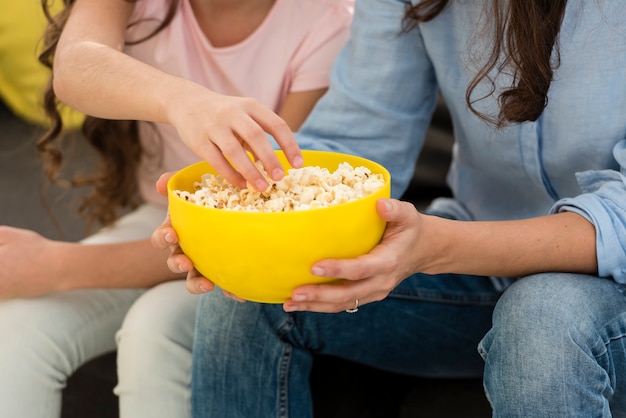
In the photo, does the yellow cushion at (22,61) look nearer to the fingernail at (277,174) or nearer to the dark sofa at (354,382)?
the dark sofa at (354,382)

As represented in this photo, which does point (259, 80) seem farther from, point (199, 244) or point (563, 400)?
point (563, 400)

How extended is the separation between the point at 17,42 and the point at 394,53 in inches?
49.9

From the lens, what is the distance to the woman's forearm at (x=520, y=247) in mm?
1027

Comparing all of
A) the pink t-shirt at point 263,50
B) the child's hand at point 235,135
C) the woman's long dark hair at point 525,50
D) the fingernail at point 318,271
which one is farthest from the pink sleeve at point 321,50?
the fingernail at point 318,271

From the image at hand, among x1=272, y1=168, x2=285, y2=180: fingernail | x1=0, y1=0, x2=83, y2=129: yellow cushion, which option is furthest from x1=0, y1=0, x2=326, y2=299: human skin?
x1=0, y1=0, x2=83, y2=129: yellow cushion

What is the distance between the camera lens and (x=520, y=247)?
41.1 inches

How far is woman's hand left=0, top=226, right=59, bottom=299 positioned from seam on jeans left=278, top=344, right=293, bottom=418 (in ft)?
1.27

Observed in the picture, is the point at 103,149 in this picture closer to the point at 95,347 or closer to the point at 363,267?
the point at 95,347

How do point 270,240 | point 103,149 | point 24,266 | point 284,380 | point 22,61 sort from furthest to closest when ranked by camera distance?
1. point 22,61
2. point 103,149
3. point 24,266
4. point 284,380
5. point 270,240

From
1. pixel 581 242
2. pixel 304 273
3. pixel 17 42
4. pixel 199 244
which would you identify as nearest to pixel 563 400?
pixel 581 242

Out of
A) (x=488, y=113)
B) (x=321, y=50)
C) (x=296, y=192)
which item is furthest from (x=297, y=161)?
(x=321, y=50)

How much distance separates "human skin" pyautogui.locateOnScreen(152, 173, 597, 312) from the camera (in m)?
0.91

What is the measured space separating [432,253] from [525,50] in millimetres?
284

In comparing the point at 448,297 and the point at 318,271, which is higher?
the point at 318,271
